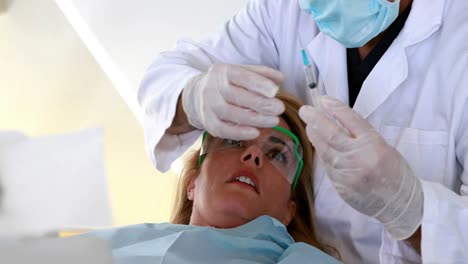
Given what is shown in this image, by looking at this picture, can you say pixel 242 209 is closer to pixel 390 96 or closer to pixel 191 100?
pixel 191 100

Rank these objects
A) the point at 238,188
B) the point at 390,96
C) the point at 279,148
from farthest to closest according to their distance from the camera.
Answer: the point at 279,148 < the point at 238,188 < the point at 390,96

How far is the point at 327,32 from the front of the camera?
1530mm

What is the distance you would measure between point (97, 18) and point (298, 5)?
1.16m

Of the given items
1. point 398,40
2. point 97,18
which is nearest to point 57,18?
point 97,18

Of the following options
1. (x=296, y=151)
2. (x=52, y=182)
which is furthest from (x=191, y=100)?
(x=52, y=182)

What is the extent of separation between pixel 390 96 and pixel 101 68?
1.49 m

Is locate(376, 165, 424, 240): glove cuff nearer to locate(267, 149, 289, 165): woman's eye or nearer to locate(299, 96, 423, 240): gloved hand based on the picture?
locate(299, 96, 423, 240): gloved hand

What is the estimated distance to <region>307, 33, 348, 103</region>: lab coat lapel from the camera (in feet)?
5.35

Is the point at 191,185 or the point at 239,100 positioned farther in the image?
the point at 191,185

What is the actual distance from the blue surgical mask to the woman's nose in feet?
1.23

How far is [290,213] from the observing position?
71.2 inches

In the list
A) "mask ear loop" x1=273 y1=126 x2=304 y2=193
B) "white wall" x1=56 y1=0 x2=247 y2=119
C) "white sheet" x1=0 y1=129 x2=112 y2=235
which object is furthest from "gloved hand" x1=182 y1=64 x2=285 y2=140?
"white wall" x1=56 y1=0 x2=247 y2=119

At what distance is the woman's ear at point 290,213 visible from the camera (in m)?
1.79

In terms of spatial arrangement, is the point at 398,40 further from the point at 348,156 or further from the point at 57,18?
the point at 57,18
